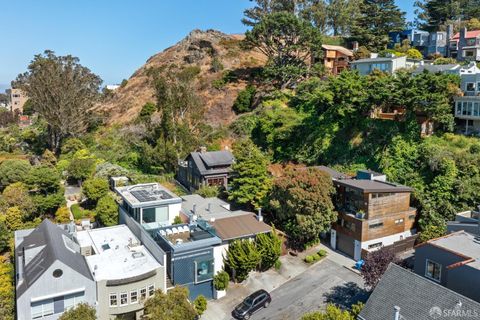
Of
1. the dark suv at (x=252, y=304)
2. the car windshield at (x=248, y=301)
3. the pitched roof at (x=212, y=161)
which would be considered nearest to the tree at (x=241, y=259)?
the dark suv at (x=252, y=304)

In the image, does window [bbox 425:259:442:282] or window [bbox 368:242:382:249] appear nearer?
window [bbox 425:259:442:282]

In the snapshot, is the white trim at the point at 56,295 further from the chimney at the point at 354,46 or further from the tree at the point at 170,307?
the chimney at the point at 354,46

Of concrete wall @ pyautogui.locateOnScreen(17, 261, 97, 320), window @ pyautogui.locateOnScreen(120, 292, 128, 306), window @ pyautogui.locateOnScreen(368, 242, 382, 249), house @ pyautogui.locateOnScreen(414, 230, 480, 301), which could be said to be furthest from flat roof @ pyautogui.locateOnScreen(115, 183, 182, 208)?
house @ pyautogui.locateOnScreen(414, 230, 480, 301)

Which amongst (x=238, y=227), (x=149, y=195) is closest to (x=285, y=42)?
(x=149, y=195)

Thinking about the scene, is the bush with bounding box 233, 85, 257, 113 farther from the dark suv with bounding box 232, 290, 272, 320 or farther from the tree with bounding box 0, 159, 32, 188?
the dark suv with bounding box 232, 290, 272, 320

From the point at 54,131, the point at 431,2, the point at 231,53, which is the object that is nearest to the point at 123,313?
the point at 54,131

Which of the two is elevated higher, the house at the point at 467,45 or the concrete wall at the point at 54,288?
the house at the point at 467,45
